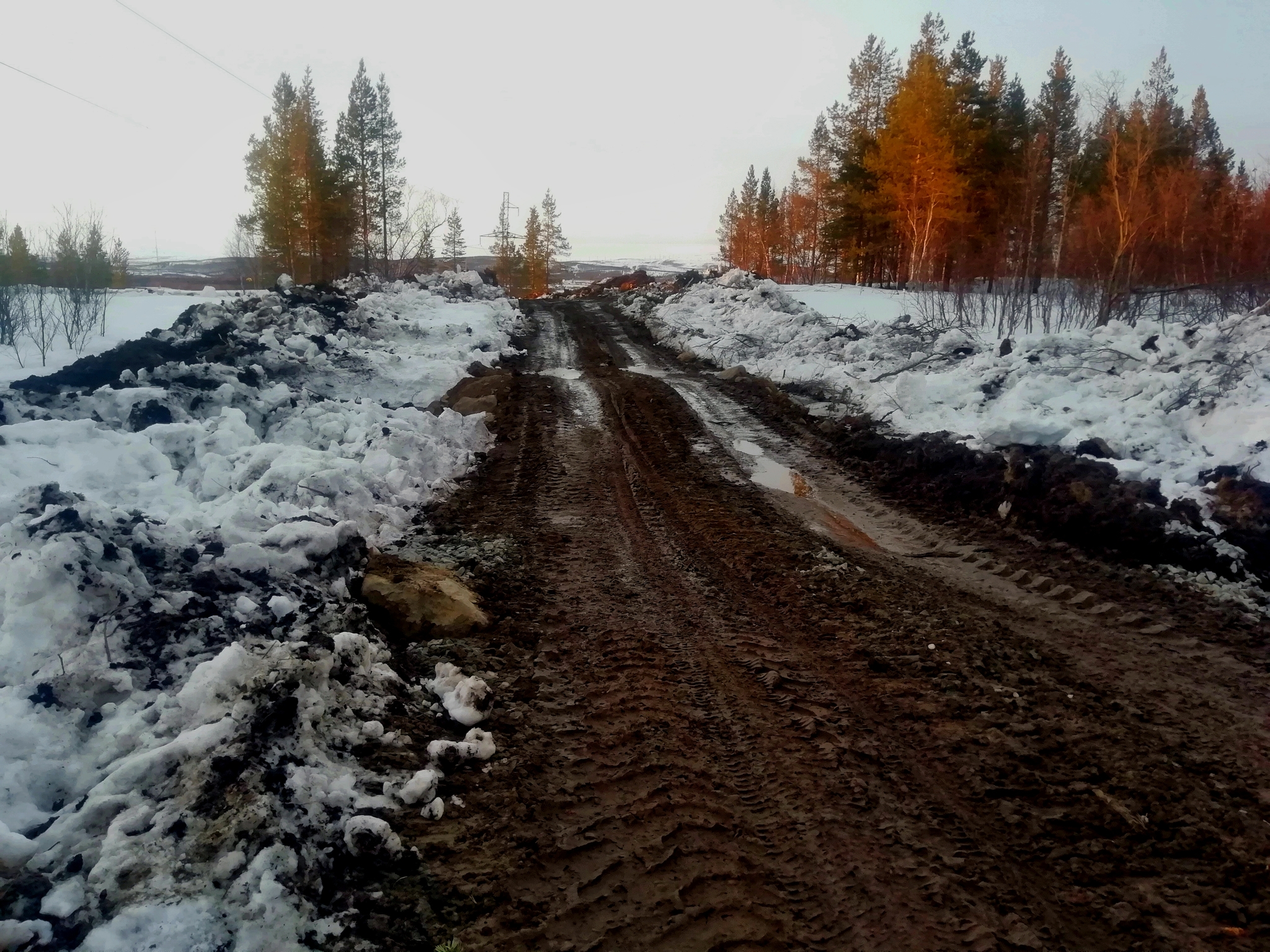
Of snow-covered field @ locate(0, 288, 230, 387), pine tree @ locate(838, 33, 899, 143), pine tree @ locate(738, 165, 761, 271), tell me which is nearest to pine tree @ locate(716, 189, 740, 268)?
pine tree @ locate(738, 165, 761, 271)

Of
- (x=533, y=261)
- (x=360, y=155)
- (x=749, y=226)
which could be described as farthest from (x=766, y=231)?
(x=360, y=155)

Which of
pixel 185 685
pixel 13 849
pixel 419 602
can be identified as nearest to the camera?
pixel 13 849

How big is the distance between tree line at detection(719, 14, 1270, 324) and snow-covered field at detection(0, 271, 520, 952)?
45.9 feet

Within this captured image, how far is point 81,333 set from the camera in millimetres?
13273

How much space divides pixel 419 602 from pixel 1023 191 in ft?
117

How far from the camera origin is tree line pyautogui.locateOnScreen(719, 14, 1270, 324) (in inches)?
739

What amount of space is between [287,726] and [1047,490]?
706 centimetres

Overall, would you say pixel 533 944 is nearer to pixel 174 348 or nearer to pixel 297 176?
pixel 174 348

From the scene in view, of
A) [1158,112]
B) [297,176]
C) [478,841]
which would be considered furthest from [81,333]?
[1158,112]

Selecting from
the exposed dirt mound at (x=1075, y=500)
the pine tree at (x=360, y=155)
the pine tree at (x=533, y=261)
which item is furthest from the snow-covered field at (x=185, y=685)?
the pine tree at (x=533, y=261)

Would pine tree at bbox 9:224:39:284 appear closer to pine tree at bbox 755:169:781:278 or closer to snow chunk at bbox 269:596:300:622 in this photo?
snow chunk at bbox 269:596:300:622

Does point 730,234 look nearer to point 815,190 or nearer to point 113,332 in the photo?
→ point 815,190

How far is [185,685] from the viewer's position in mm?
3586

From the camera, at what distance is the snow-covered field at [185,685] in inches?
105
